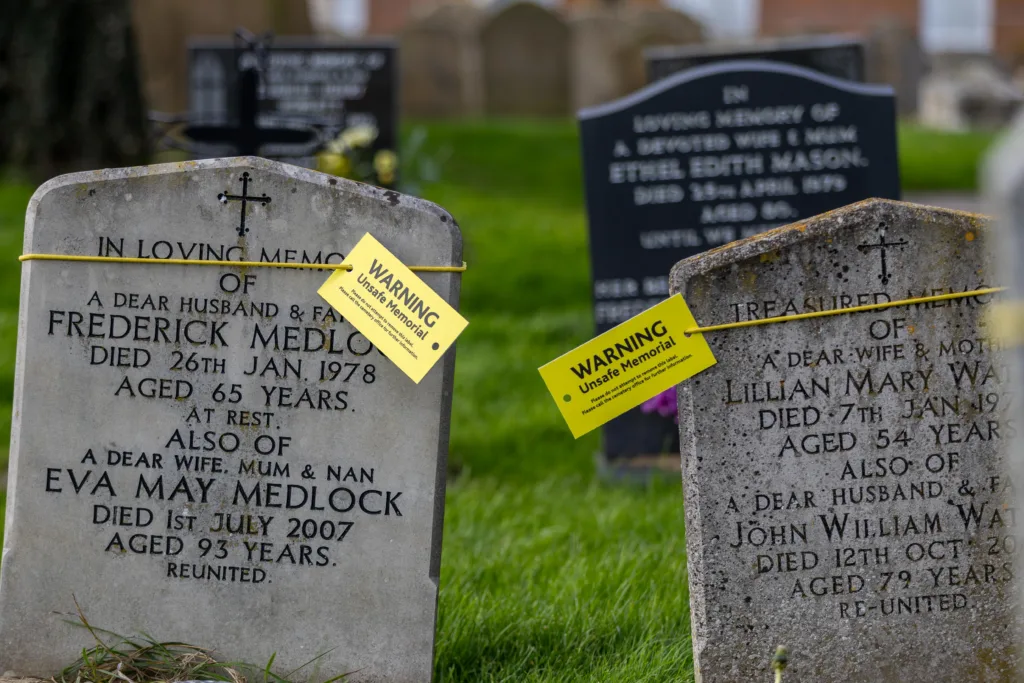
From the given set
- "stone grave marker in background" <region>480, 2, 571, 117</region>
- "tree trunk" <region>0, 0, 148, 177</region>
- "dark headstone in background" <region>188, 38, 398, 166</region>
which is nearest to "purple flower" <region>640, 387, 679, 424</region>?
"dark headstone in background" <region>188, 38, 398, 166</region>

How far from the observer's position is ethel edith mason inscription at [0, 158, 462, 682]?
2.85 meters

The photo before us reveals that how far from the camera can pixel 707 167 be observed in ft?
16.9

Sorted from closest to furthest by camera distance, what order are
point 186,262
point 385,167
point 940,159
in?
point 186,262, point 385,167, point 940,159

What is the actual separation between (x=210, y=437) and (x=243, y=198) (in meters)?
0.60

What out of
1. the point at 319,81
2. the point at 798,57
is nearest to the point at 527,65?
the point at 319,81

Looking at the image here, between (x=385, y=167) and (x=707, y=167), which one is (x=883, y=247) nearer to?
(x=707, y=167)

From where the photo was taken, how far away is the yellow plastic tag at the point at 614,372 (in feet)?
8.93

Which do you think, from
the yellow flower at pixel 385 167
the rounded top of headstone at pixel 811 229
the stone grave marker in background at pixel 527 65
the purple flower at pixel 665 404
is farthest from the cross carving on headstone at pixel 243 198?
the stone grave marker in background at pixel 527 65

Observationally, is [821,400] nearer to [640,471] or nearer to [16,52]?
[640,471]

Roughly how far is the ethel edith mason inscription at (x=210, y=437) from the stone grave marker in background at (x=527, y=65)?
50.5ft

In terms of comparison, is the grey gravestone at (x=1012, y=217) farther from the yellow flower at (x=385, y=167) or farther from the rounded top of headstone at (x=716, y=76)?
the yellow flower at (x=385, y=167)

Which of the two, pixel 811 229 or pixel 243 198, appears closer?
pixel 811 229

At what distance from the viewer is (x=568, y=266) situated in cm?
848

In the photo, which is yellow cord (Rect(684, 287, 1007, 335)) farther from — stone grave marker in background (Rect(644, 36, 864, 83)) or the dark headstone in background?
the dark headstone in background
